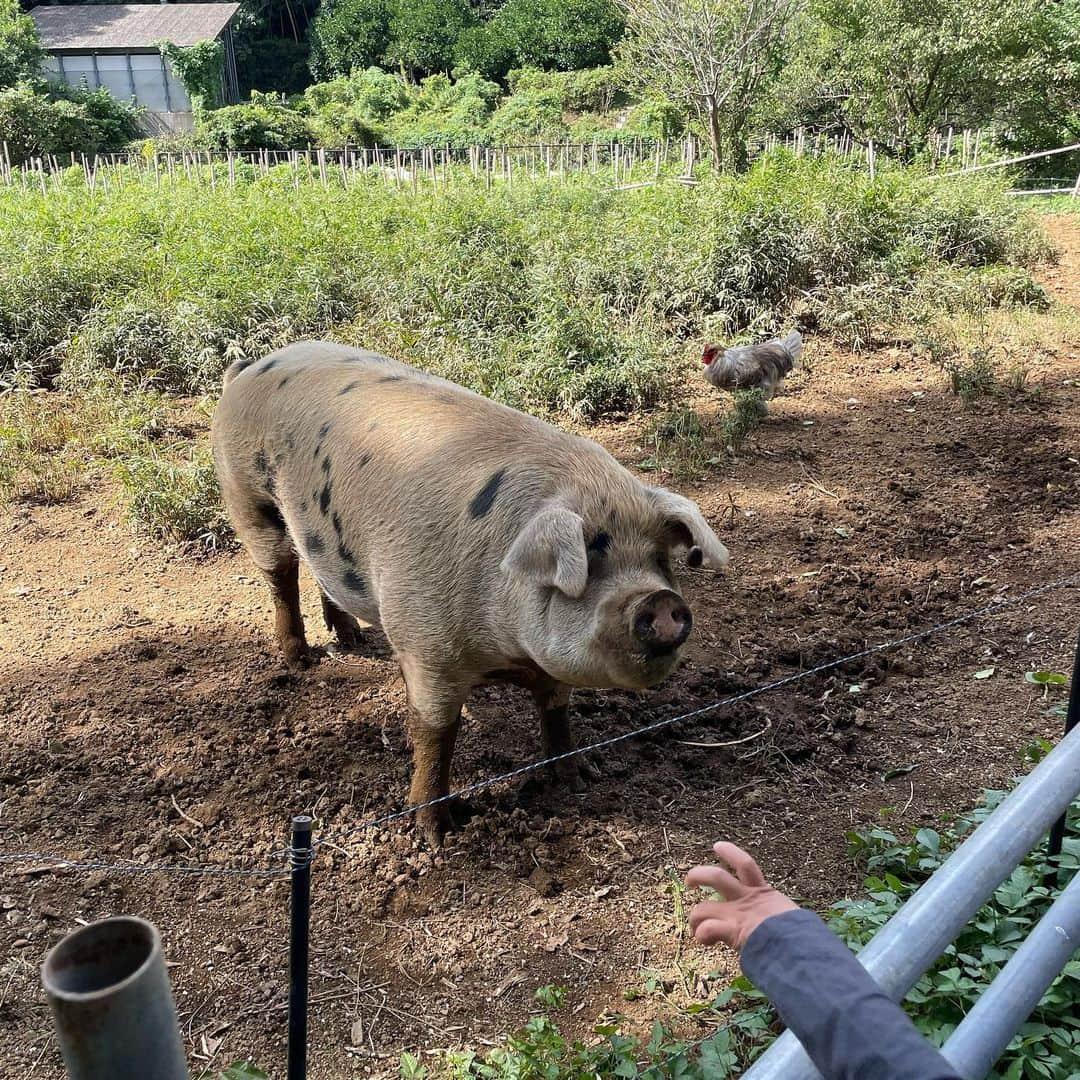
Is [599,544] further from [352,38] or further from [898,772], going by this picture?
[352,38]

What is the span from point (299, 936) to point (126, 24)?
186 ft

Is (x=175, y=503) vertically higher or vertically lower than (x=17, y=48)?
lower

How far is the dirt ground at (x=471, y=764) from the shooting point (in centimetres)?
303

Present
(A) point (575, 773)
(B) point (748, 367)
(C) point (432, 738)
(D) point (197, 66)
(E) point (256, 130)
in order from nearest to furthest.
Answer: (C) point (432, 738) → (A) point (575, 773) → (B) point (748, 367) → (E) point (256, 130) → (D) point (197, 66)

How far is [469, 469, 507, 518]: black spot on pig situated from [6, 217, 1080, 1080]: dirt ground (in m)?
1.21

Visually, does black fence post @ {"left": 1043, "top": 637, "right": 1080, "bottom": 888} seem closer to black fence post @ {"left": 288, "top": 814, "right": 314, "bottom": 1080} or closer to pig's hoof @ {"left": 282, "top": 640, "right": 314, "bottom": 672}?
black fence post @ {"left": 288, "top": 814, "right": 314, "bottom": 1080}

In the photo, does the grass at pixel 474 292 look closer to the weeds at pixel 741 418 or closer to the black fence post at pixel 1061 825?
the weeds at pixel 741 418

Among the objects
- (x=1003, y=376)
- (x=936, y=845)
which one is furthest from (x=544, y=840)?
(x=1003, y=376)

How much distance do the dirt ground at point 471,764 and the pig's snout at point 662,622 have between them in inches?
41.1

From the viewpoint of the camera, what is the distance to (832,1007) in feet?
4.35

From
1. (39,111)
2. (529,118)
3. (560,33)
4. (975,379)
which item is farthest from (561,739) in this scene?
(560,33)

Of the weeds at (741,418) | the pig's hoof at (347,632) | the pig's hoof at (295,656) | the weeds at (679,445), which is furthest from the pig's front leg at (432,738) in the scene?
the weeds at (741,418)

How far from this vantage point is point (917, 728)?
400cm

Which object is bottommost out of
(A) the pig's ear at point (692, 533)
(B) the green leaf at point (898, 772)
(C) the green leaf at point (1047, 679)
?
(B) the green leaf at point (898, 772)
